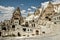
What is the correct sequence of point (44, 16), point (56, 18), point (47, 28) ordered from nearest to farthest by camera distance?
point (47, 28) → point (56, 18) → point (44, 16)

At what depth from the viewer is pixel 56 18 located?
14.0m

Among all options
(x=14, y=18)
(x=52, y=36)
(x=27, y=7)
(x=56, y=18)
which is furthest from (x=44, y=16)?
(x=52, y=36)

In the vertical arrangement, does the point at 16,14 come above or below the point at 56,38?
above

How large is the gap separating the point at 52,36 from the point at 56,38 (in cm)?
28

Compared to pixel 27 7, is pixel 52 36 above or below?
below

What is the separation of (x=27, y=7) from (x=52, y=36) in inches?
143

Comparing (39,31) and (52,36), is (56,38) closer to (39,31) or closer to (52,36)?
(52,36)

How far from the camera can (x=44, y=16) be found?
1670 cm

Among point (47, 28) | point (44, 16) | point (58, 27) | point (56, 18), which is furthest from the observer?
point (44, 16)

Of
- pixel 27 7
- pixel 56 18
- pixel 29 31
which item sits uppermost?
pixel 27 7

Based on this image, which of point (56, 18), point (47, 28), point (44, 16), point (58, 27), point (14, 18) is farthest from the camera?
point (14, 18)

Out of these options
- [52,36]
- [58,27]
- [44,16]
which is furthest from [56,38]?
[44,16]

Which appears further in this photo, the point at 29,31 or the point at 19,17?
the point at 19,17

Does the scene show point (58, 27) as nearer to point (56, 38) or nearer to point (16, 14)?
point (56, 38)
